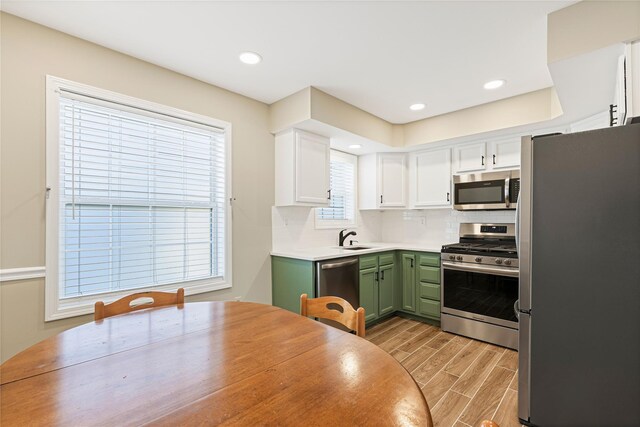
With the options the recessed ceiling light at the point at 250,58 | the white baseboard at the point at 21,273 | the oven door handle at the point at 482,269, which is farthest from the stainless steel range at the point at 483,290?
the white baseboard at the point at 21,273

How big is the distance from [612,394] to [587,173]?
108cm

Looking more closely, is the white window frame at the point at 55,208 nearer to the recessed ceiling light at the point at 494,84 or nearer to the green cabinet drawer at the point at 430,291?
the green cabinet drawer at the point at 430,291

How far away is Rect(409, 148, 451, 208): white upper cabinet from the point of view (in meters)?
3.70

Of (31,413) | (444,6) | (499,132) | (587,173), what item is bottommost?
(31,413)

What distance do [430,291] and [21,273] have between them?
3.49 metres

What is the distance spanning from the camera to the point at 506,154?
3.27 metres

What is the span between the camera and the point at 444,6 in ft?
5.61

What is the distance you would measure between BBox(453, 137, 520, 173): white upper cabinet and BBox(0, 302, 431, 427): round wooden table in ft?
9.94

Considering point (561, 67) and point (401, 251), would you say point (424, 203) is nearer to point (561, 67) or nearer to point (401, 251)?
point (401, 251)

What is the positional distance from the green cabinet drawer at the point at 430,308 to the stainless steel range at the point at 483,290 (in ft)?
0.33

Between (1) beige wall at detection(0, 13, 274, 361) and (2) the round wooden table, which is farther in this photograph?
(1) beige wall at detection(0, 13, 274, 361)

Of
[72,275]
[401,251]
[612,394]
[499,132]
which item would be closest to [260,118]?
[72,275]

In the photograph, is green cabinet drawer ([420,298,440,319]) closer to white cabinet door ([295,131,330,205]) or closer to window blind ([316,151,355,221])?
window blind ([316,151,355,221])

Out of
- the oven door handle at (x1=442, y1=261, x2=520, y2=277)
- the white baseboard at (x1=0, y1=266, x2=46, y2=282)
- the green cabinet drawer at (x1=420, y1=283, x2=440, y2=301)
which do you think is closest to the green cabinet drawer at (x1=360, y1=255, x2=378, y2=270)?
the green cabinet drawer at (x1=420, y1=283, x2=440, y2=301)
